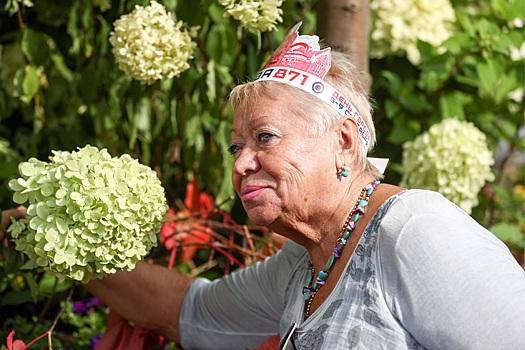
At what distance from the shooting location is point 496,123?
235 cm

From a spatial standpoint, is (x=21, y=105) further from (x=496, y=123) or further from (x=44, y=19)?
(x=496, y=123)

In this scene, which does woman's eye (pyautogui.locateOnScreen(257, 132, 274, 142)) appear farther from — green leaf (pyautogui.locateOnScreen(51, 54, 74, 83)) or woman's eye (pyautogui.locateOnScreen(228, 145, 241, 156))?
green leaf (pyautogui.locateOnScreen(51, 54, 74, 83))

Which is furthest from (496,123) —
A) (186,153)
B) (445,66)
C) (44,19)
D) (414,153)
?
(44,19)

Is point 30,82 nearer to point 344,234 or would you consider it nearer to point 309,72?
point 309,72

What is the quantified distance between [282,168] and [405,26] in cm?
137

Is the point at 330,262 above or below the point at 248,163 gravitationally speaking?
below

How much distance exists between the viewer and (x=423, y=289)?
1040 millimetres

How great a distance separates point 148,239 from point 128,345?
43 cm

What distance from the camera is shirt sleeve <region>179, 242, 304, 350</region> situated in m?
1.61

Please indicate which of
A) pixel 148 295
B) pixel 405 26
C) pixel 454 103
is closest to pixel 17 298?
pixel 148 295

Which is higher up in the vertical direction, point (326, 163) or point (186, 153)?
point (326, 163)

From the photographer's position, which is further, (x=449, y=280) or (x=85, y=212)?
(x=85, y=212)

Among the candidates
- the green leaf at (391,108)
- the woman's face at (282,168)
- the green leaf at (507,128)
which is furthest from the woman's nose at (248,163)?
the green leaf at (507,128)

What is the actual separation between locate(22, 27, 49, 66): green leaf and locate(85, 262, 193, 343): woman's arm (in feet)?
2.38
